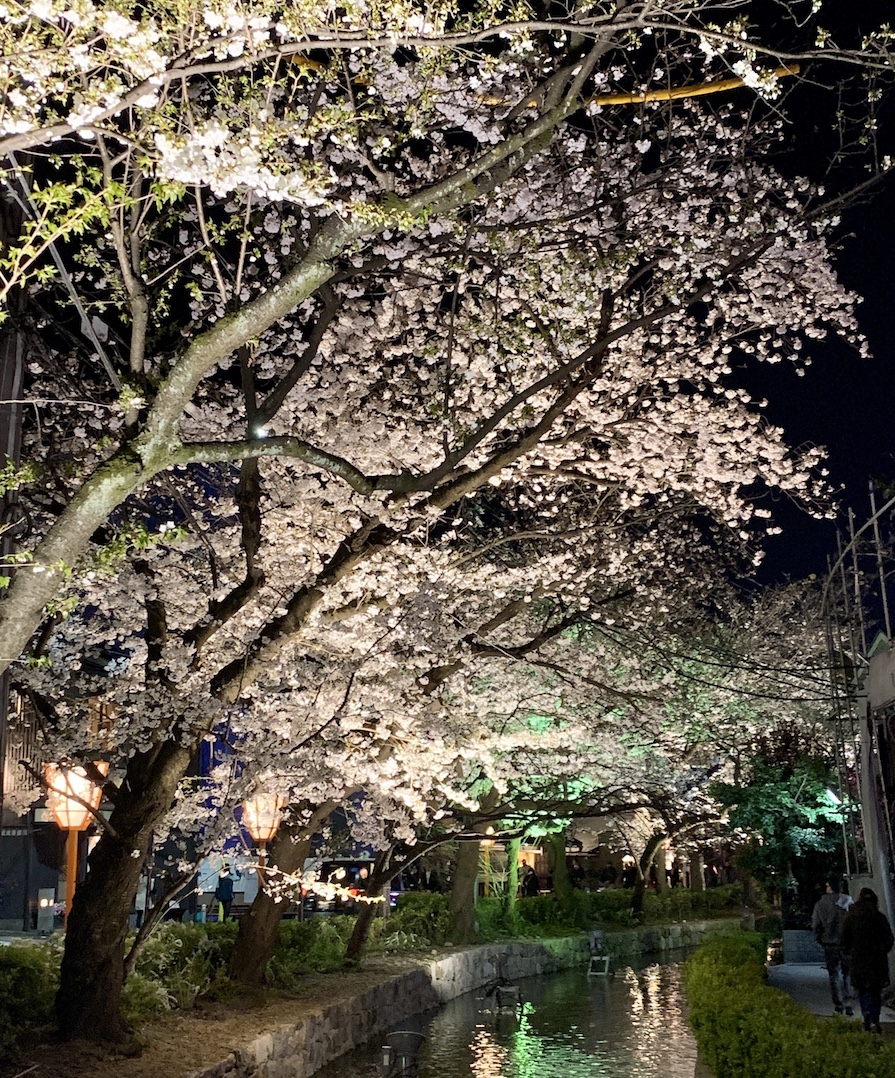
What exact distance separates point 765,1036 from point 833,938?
5.68 m

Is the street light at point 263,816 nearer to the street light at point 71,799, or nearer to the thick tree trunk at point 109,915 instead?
the street light at point 71,799

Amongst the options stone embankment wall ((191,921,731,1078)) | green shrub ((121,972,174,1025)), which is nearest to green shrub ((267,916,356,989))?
stone embankment wall ((191,921,731,1078))

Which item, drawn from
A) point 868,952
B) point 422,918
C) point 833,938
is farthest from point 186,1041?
point 422,918

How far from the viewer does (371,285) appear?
12.5 m

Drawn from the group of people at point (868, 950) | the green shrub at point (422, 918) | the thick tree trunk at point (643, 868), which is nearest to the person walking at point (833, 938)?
the group of people at point (868, 950)

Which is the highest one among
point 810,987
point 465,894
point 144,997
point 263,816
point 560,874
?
point 263,816

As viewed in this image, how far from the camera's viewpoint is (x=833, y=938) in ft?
40.5

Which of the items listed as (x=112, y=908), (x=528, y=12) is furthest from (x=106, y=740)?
(x=528, y=12)

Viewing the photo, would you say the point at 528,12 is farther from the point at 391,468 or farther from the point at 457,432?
the point at 391,468

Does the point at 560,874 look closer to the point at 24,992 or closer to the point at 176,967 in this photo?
the point at 176,967

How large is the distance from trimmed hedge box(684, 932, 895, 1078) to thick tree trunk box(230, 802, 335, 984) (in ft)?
15.9

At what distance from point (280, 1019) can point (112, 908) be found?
337cm

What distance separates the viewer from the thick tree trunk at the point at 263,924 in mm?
13055

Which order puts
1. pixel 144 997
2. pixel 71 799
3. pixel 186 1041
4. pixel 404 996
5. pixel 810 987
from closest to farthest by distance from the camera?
1. pixel 186 1041
2. pixel 71 799
3. pixel 144 997
4. pixel 810 987
5. pixel 404 996
